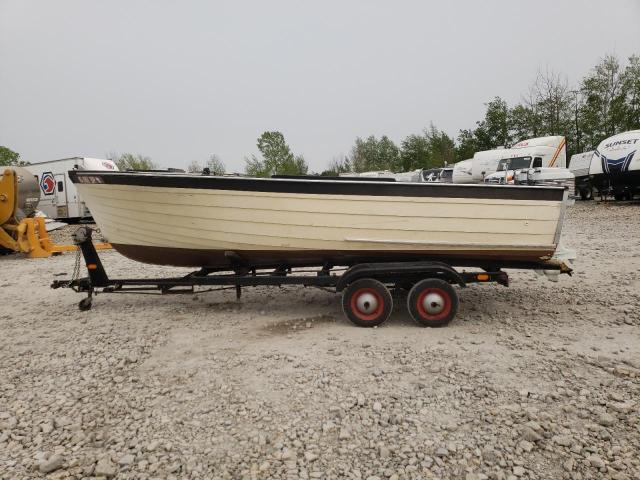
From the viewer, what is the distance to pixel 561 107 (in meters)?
27.6

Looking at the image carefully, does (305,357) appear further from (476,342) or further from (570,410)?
(570,410)

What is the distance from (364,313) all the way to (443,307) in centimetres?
78

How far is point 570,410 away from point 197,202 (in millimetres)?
3514

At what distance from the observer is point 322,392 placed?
9.12 ft

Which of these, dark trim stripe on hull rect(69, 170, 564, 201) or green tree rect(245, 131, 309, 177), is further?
green tree rect(245, 131, 309, 177)

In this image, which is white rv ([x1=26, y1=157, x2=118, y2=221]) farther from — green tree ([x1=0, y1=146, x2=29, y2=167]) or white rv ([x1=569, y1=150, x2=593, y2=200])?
green tree ([x1=0, y1=146, x2=29, y2=167])

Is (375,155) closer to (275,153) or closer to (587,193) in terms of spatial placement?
(275,153)

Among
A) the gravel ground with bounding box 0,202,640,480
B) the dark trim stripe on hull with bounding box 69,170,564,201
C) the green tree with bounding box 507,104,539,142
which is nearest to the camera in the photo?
the gravel ground with bounding box 0,202,640,480

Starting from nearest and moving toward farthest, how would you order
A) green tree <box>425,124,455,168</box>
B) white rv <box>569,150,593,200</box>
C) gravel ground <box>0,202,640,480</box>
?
gravel ground <box>0,202,640,480</box>
white rv <box>569,150,593,200</box>
green tree <box>425,124,455,168</box>

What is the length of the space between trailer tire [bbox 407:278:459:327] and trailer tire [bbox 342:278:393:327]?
0.81ft

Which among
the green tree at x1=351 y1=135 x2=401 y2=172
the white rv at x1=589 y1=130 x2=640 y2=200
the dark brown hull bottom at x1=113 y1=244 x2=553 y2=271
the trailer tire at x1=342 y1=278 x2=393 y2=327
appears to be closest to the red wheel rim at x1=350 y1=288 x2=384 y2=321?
the trailer tire at x1=342 y1=278 x2=393 y2=327

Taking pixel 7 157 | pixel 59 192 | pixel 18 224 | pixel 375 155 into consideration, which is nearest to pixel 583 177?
pixel 18 224

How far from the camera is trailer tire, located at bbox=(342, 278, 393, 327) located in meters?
3.97

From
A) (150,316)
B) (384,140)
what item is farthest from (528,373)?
(384,140)
